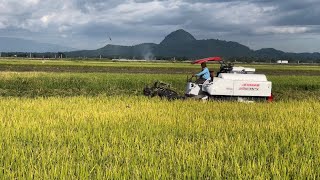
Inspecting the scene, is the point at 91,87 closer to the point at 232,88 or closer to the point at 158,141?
the point at 232,88

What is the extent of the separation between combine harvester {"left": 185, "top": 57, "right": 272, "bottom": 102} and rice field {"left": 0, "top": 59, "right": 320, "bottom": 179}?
1115 mm

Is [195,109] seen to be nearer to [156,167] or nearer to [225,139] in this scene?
[225,139]

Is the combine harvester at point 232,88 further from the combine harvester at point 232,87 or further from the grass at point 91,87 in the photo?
the grass at point 91,87

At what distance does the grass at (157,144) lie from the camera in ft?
15.6

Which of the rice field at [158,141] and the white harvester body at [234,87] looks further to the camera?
the white harvester body at [234,87]

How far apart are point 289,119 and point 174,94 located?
4837mm

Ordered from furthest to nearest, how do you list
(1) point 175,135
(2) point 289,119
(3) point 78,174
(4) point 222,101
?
(4) point 222,101 → (2) point 289,119 → (1) point 175,135 → (3) point 78,174

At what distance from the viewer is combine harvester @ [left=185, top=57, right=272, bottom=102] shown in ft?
40.7

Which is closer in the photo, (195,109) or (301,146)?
(301,146)

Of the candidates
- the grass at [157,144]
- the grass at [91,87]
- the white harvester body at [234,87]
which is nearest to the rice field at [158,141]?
the grass at [157,144]

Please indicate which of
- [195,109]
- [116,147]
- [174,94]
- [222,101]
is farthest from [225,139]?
[174,94]

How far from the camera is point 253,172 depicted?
4.70 metres

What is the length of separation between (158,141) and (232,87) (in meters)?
6.43

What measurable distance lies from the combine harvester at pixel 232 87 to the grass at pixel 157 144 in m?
2.27
